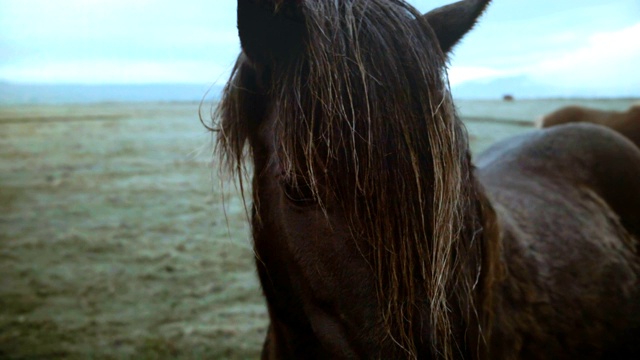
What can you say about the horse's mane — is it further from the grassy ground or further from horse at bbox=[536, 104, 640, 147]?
horse at bbox=[536, 104, 640, 147]

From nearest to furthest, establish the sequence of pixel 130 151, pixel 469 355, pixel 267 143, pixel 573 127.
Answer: pixel 469 355 → pixel 267 143 → pixel 573 127 → pixel 130 151

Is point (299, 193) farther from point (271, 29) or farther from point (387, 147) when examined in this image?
point (271, 29)

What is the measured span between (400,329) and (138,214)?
13.9 ft

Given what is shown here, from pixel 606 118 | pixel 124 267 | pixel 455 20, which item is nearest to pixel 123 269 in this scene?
pixel 124 267

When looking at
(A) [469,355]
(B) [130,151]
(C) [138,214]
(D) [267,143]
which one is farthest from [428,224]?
(B) [130,151]

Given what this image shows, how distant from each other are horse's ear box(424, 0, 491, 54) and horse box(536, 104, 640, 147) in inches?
157

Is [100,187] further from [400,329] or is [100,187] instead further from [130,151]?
[400,329]

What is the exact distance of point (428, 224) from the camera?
38.8 inches

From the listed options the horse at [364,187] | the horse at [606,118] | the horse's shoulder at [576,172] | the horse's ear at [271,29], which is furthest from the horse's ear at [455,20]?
the horse at [606,118]

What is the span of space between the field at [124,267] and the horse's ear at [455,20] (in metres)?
0.30

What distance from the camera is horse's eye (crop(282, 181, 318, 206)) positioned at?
41.3 inches

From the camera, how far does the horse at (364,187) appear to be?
38.0 inches

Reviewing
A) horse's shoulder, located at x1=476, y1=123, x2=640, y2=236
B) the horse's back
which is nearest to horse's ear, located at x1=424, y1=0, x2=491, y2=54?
the horse's back

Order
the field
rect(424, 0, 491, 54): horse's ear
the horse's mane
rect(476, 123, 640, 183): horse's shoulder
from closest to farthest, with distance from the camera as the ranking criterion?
the horse's mane, rect(424, 0, 491, 54): horse's ear, rect(476, 123, 640, 183): horse's shoulder, the field
